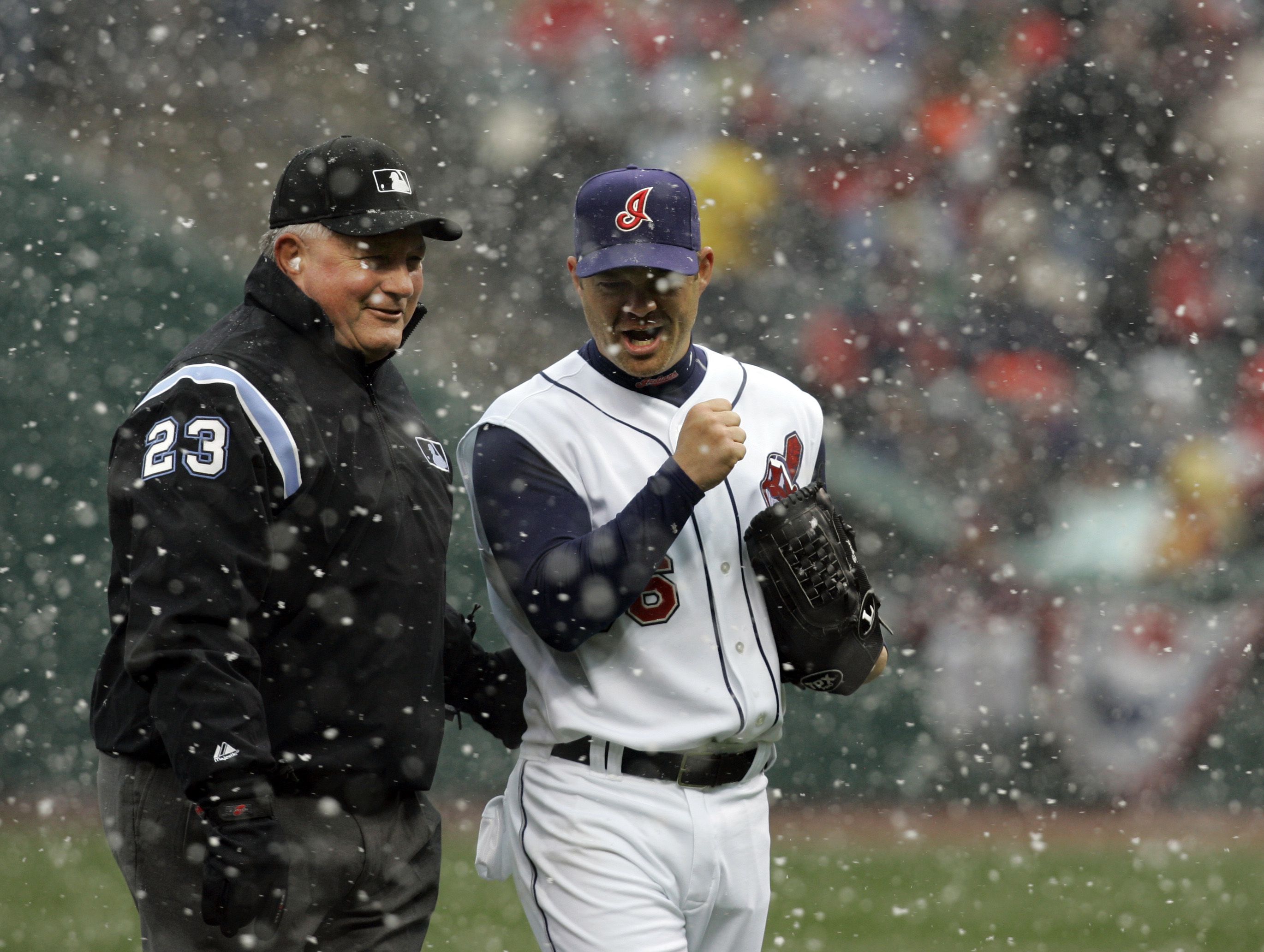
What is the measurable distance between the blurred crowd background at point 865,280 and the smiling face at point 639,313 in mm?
3587

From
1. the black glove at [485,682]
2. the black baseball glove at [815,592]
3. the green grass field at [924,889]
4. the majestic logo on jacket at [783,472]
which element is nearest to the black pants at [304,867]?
the black glove at [485,682]

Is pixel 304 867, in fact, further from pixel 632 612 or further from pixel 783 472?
pixel 783 472

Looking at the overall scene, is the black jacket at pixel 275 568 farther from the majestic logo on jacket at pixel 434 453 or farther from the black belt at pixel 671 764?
the black belt at pixel 671 764

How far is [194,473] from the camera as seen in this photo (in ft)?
6.89

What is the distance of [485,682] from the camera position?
2.66 meters

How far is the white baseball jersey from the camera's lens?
2324mm

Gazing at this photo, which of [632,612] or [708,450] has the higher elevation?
[708,450]

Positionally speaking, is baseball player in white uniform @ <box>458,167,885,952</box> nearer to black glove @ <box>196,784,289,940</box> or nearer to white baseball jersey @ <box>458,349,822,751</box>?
white baseball jersey @ <box>458,349,822,751</box>

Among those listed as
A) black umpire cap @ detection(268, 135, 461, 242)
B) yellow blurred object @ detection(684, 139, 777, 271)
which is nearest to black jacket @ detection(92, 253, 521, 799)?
black umpire cap @ detection(268, 135, 461, 242)

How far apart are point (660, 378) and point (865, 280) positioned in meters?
4.22

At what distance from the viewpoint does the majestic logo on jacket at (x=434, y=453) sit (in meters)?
2.53

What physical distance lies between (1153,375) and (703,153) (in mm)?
2241

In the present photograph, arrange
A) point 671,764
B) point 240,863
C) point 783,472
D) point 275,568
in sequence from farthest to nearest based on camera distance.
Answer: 1. point 783,472
2. point 671,764
3. point 275,568
4. point 240,863

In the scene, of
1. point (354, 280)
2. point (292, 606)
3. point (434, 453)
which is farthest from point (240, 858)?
point (354, 280)
